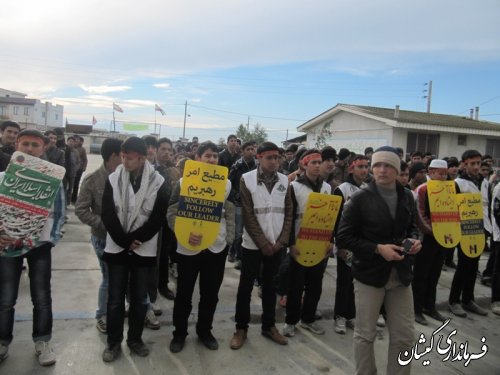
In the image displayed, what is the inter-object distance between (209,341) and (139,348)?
645mm

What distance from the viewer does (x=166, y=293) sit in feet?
15.1

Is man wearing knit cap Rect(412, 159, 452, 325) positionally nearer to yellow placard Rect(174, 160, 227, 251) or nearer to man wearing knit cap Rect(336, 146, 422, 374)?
man wearing knit cap Rect(336, 146, 422, 374)

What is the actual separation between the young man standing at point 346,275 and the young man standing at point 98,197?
239 centimetres

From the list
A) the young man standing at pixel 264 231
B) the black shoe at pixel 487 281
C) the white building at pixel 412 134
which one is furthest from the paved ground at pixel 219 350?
the white building at pixel 412 134

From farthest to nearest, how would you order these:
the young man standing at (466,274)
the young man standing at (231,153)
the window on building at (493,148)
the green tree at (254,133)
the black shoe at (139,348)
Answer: the green tree at (254,133) → the window on building at (493,148) → the young man standing at (231,153) → the young man standing at (466,274) → the black shoe at (139,348)

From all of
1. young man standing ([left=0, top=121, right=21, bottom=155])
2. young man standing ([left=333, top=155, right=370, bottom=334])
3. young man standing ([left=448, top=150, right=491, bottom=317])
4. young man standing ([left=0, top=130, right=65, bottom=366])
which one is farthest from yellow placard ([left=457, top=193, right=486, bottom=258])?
young man standing ([left=0, top=121, right=21, bottom=155])

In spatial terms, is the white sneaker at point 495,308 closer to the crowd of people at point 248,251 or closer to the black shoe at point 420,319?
the crowd of people at point 248,251

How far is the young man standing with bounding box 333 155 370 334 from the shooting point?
4.00 m

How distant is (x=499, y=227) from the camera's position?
15.6ft

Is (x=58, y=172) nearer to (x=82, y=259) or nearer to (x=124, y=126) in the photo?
(x=82, y=259)

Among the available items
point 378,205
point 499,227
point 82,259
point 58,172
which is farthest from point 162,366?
point 499,227

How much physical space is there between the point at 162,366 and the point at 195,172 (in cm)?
171

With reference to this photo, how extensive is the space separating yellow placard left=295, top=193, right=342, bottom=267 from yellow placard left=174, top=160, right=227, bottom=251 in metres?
0.96

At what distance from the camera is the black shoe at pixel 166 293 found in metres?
4.54
